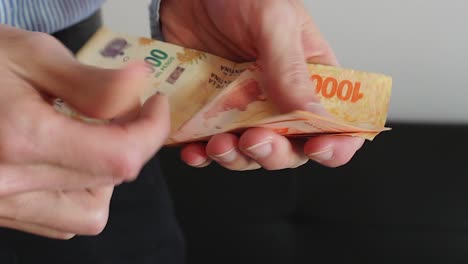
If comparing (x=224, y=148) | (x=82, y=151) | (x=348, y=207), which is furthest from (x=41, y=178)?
(x=348, y=207)

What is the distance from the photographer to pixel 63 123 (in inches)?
11.8

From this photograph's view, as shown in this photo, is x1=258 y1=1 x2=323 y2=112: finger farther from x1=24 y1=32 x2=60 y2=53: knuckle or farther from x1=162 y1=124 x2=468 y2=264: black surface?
x1=162 y1=124 x2=468 y2=264: black surface

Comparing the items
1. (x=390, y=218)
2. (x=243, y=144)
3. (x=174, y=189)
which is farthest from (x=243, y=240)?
(x=243, y=144)

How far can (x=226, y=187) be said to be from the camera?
1125mm

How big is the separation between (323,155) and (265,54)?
0.41ft

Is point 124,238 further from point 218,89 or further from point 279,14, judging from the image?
point 279,14

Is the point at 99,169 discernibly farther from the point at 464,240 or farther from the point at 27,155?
the point at 464,240

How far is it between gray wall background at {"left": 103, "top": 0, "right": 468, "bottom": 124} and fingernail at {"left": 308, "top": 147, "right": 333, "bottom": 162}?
1.78ft

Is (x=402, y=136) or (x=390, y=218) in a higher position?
(x=402, y=136)

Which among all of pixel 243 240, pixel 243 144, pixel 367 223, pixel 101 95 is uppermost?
pixel 101 95

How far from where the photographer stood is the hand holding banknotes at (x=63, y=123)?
29 centimetres

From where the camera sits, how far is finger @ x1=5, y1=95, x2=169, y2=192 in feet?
0.98

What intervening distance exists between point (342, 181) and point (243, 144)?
25.2 inches

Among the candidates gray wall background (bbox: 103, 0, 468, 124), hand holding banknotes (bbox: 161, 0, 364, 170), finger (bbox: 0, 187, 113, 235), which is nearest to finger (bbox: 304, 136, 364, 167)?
hand holding banknotes (bbox: 161, 0, 364, 170)
